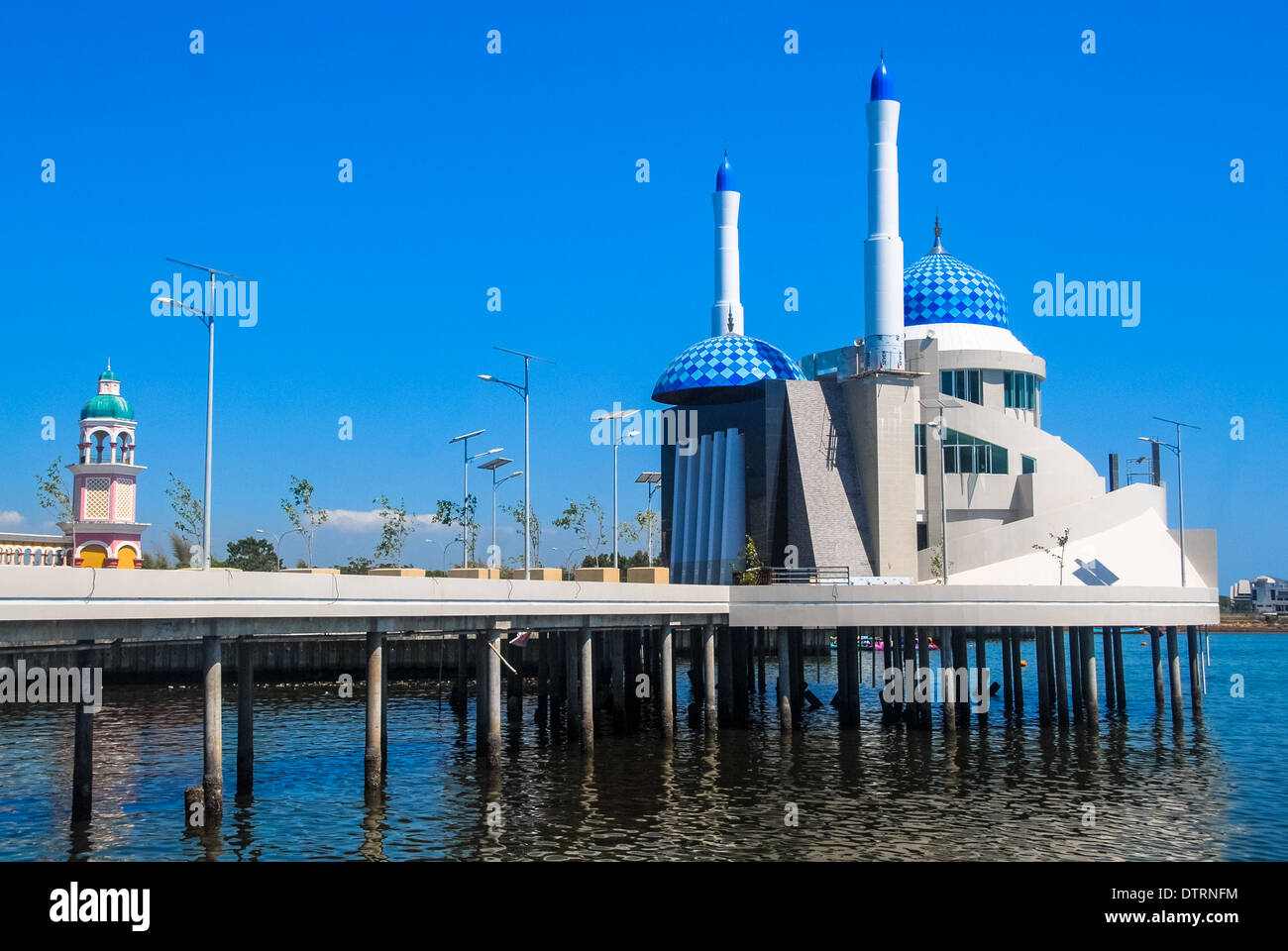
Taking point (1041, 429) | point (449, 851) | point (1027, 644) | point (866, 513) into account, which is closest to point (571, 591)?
point (449, 851)

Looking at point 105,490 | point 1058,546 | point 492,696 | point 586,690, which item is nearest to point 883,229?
point 1058,546

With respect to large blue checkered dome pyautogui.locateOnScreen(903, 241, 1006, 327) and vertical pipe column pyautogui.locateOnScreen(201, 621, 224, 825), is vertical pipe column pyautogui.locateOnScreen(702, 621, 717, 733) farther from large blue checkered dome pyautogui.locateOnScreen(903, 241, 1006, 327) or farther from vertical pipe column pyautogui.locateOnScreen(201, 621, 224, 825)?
large blue checkered dome pyautogui.locateOnScreen(903, 241, 1006, 327)

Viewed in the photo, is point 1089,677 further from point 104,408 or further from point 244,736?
point 104,408

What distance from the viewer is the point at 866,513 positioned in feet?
201

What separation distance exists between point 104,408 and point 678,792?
63.8 meters

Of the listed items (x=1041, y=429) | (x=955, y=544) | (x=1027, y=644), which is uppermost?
(x=1041, y=429)

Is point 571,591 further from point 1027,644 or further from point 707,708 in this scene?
point 1027,644

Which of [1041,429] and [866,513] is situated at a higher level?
[1041,429]

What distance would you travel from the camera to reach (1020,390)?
7188 centimetres

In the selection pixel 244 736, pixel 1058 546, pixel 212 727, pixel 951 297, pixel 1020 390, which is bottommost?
pixel 244 736

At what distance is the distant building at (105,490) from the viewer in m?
83.4

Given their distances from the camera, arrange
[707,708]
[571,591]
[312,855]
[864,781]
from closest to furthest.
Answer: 1. [312,855]
2. [864,781]
3. [571,591]
4. [707,708]

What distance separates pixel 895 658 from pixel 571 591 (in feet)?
79.5
